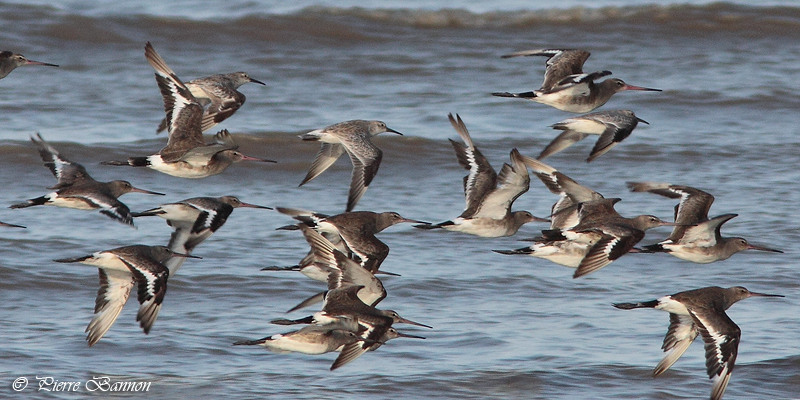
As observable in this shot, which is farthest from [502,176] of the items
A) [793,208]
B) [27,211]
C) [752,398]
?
[27,211]

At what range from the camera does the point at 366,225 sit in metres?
7.52

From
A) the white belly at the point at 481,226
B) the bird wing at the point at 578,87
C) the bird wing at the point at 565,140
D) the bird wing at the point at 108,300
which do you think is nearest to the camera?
the bird wing at the point at 108,300

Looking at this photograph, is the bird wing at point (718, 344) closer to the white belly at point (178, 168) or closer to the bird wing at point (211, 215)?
the bird wing at point (211, 215)

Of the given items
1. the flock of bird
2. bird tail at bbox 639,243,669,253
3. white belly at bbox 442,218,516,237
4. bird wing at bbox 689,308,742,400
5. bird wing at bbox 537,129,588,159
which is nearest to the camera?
bird wing at bbox 689,308,742,400

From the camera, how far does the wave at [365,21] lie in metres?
16.4

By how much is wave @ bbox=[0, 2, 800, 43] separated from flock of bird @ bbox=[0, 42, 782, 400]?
304 inches

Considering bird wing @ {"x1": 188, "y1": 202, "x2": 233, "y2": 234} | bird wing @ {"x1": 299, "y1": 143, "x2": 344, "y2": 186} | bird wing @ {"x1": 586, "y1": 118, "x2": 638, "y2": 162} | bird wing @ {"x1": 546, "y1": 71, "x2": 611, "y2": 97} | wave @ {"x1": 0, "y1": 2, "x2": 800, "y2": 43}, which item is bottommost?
wave @ {"x1": 0, "y1": 2, "x2": 800, "y2": 43}

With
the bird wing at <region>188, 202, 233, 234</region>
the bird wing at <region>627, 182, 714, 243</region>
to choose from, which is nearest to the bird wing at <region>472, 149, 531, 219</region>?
the bird wing at <region>627, 182, 714, 243</region>

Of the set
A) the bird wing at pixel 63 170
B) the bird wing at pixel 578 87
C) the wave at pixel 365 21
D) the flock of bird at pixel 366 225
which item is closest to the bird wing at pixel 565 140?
the flock of bird at pixel 366 225

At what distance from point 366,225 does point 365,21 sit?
10.1m

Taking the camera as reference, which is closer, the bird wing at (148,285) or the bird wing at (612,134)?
the bird wing at (148,285)

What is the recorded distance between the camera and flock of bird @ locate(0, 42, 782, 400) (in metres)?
6.56

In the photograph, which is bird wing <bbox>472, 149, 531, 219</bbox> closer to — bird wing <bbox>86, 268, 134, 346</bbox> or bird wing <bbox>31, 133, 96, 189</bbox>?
Answer: bird wing <bbox>86, 268, 134, 346</bbox>

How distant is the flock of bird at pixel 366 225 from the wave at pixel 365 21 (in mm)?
7719
